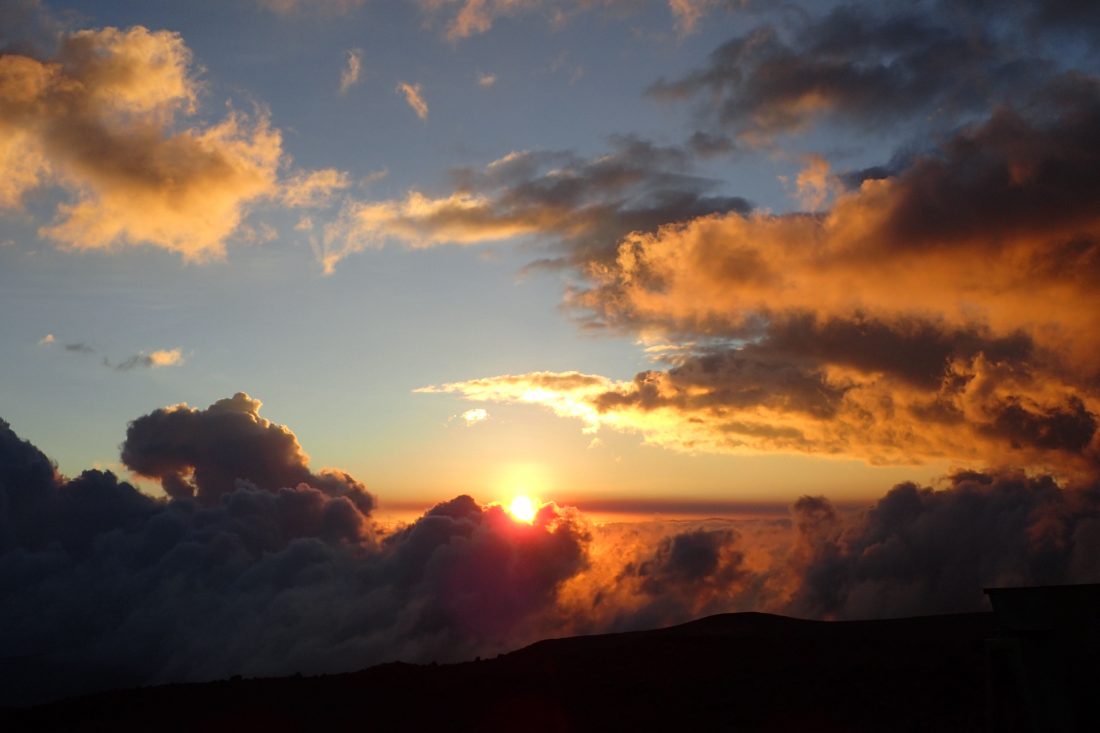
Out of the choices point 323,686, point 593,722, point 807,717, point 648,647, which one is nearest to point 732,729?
point 807,717

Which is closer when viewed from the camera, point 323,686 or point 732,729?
point 732,729

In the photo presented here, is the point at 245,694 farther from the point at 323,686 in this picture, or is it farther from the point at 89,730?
the point at 89,730

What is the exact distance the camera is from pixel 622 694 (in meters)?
31.6

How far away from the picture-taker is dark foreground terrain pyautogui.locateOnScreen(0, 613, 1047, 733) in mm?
27484

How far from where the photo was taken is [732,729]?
26266 millimetres

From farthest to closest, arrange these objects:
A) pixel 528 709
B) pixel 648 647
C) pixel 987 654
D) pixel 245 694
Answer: pixel 648 647 < pixel 245 694 < pixel 528 709 < pixel 987 654

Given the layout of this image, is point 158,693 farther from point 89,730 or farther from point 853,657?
point 853,657

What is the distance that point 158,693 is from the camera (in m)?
35.2

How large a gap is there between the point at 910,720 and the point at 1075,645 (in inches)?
330

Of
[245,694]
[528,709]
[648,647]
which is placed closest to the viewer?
[528,709]

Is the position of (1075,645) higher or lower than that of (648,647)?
higher

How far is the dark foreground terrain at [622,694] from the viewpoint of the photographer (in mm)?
27484

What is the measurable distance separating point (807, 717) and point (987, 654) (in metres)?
9.55

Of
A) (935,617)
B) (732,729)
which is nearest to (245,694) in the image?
(732,729)
